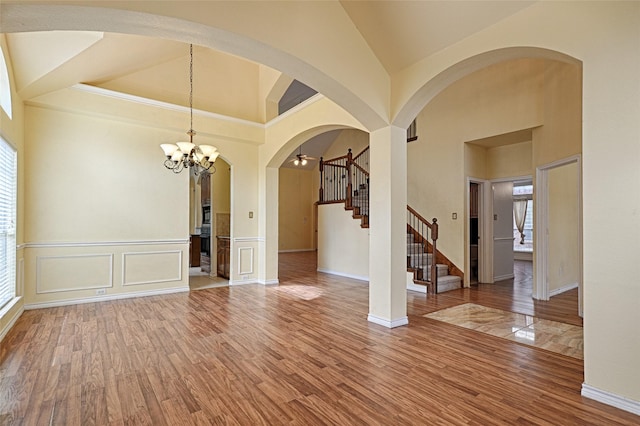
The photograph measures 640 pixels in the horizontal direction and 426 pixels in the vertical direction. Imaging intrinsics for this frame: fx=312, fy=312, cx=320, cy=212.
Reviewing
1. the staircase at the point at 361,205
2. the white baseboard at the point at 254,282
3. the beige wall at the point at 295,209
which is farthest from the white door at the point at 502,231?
the beige wall at the point at 295,209

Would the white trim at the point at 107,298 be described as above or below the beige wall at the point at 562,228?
below

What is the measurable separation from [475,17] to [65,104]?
216 inches

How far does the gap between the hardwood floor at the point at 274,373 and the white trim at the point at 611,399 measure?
1.8 inches

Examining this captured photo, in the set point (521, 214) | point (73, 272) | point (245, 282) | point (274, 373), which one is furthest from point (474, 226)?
point (73, 272)

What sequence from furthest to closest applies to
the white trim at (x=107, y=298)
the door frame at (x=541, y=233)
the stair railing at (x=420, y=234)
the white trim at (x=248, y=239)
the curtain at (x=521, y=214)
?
the curtain at (x=521, y=214) < the white trim at (x=248, y=239) < the stair railing at (x=420, y=234) < the door frame at (x=541, y=233) < the white trim at (x=107, y=298)

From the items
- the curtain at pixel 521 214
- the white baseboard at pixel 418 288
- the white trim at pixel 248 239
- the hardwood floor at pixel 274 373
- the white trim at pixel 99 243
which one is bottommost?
the white baseboard at pixel 418 288

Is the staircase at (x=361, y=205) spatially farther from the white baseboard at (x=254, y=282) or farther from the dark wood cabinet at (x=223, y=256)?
the dark wood cabinet at (x=223, y=256)

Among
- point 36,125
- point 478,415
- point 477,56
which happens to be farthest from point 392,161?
point 36,125

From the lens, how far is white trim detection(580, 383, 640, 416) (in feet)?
6.84

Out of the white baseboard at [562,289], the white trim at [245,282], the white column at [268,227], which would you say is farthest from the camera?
the white column at [268,227]

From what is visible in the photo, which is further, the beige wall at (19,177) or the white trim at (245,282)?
the white trim at (245,282)

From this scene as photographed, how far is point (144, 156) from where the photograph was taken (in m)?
5.51

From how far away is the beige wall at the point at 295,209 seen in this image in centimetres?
1363

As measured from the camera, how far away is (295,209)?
46.0 feet
